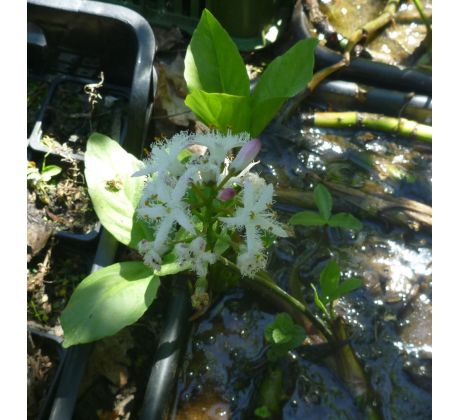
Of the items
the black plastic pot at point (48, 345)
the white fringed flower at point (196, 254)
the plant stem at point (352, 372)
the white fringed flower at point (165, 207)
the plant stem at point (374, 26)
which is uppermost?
the plant stem at point (374, 26)

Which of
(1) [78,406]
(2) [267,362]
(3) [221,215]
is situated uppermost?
(3) [221,215]

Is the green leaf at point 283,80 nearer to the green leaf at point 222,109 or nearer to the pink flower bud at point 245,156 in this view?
the green leaf at point 222,109

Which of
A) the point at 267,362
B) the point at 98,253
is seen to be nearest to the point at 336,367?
the point at 267,362

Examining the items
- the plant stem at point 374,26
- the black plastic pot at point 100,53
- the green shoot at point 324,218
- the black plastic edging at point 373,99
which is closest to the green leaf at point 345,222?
the green shoot at point 324,218

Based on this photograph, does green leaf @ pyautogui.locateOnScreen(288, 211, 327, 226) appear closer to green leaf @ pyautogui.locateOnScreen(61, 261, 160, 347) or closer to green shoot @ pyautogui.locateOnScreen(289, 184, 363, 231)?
green shoot @ pyautogui.locateOnScreen(289, 184, 363, 231)

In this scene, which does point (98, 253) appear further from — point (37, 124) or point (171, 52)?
point (171, 52)
